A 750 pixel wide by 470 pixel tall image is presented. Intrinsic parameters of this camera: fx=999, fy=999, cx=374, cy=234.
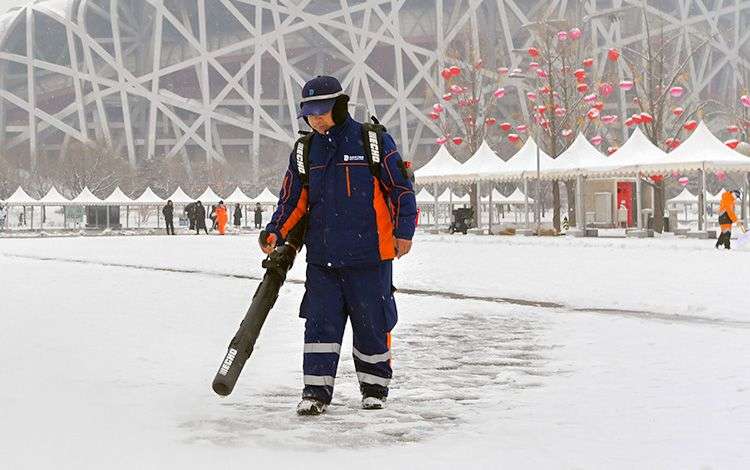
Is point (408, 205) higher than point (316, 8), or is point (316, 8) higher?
point (316, 8)

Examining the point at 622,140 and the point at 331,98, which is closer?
the point at 331,98

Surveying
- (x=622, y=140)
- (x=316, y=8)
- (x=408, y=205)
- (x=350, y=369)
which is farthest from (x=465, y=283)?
(x=316, y=8)

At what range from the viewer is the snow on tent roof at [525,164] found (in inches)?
1446

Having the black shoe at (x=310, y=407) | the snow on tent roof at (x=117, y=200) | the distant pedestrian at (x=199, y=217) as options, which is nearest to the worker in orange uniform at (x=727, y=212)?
the black shoe at (x=310, y=407)

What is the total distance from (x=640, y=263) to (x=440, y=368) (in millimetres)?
13398

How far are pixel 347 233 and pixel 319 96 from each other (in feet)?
2.37

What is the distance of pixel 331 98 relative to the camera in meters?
5.16

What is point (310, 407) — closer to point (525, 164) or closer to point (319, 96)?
point (319, 96)

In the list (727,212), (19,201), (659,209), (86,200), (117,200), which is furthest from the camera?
(117,200)

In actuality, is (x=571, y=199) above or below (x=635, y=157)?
below

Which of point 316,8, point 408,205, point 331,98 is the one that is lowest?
point 408,205

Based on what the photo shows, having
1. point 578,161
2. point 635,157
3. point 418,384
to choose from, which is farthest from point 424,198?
point 418,384

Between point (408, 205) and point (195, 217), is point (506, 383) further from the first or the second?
point (195, 217)

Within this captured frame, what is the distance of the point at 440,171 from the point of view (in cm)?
4059
